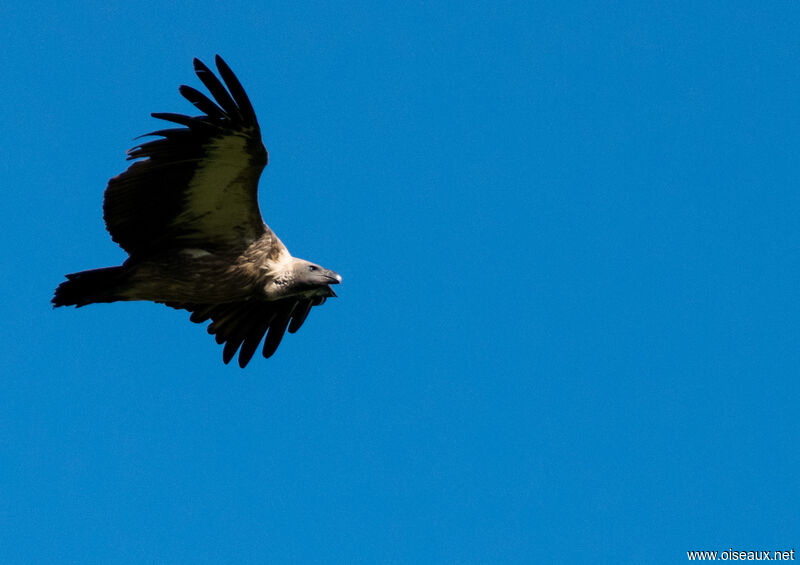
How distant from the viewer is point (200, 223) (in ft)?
37.4

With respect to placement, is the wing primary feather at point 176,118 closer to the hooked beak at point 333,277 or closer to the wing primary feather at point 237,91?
the wing primary feather at point 237,91

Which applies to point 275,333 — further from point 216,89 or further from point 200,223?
point 216,89

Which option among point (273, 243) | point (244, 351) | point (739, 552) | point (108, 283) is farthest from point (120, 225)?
point (739, 552)

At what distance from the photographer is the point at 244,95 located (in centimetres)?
1033

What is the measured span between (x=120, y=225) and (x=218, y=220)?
90 centimetres

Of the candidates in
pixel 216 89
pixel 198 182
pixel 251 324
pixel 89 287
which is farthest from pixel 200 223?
pixel 251 324

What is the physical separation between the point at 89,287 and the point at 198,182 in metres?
1.41

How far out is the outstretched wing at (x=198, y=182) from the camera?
10398 millimetres

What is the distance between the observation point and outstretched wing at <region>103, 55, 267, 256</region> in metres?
10.4

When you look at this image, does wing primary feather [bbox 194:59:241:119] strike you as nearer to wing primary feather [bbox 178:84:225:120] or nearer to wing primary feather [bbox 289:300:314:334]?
wing primary feather [bbox 178:84:225:120]

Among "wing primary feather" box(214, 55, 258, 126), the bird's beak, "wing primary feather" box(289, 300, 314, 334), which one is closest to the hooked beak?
the bird's beak

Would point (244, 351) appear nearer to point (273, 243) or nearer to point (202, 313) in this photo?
point (202, 313)

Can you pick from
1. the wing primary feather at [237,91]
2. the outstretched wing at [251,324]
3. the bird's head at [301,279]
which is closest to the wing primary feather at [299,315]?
the outstretched wing at [251,324]

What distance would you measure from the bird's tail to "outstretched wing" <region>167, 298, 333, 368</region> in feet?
5.90
